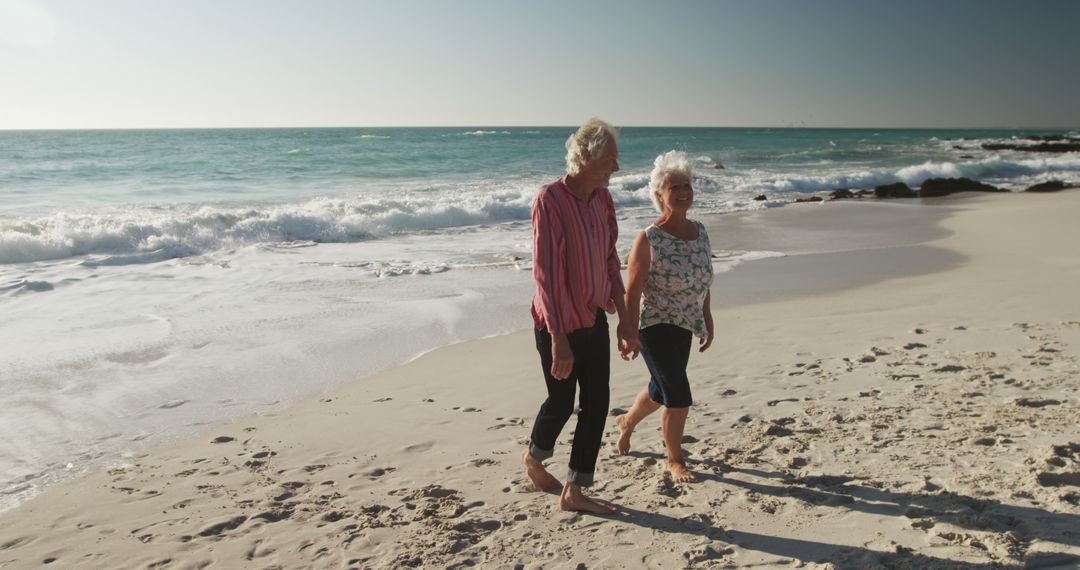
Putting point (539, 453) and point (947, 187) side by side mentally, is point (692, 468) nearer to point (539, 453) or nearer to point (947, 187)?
point (539, 453)

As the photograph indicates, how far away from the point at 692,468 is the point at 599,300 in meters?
1.19

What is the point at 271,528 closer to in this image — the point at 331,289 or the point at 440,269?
the point at 331,289

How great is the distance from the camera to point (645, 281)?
11.7 ft

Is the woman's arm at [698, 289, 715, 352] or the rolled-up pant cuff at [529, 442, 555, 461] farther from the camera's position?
the woman's arm at [698, 289, 715, 352]

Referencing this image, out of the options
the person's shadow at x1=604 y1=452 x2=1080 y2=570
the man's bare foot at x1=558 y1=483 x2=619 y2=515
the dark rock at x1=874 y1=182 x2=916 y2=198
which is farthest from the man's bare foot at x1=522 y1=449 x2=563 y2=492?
the dark rock at x1=874 y1=182 x2=916 y2=198

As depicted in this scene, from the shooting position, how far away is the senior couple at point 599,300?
10.1ft

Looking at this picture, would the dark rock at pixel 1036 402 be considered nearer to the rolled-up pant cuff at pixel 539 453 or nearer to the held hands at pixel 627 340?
the held hands at pixel 627 340

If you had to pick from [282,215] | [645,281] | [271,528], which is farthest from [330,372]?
[282,215]

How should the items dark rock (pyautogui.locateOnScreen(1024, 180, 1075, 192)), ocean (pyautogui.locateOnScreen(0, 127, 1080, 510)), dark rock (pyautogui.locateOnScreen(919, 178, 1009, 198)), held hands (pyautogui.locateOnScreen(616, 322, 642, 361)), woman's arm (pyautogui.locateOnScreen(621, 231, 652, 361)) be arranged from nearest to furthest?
held hands (pyautogui.locateOnScreen(616, 322, 642, 361))
woman's arm (pyautogui.locateOnScreen(621, 231, 652, 361))
ocean (pyautogui.locateOnScreen(0, 127, 1080, 510))
dark rock (pyautogui.locateOnScreen(919, 178, 1009, 198))
dark rock (pyautogui.locateOnScreen(1024, 180, 1075, 192))

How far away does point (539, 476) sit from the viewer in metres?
3.63

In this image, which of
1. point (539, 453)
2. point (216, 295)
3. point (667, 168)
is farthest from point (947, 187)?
point (539, 453)

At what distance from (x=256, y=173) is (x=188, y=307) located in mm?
21671

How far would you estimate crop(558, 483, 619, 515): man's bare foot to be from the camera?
3.36 meters

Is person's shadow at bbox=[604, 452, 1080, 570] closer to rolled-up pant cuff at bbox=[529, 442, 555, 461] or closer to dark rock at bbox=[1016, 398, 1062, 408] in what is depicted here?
rolled-up pant cuff at bbox=[529, 442, 555, 461]
